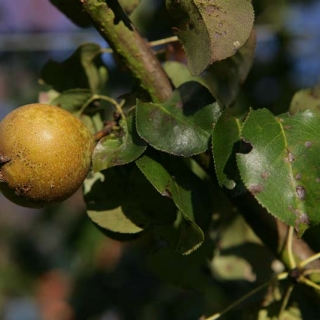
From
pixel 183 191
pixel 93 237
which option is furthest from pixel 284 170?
pixel 93 237

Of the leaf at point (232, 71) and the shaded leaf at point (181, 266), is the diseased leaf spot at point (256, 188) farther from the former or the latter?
the shaded leaf at point (181, 266)

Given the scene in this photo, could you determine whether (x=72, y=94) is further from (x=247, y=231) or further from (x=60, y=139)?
(x=247, y=231)

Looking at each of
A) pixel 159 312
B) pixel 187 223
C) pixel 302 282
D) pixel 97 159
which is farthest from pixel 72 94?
pixel 159 312

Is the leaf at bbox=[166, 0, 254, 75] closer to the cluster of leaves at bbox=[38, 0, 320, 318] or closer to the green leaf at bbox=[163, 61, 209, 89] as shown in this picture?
the cluster of leaves at bbox=[38, 0, 320, 318]

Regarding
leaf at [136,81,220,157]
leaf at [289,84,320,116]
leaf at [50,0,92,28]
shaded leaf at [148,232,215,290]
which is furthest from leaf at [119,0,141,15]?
shaded leaf at [148,232,215,290]

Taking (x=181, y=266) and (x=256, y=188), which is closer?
(x=256, y=188)

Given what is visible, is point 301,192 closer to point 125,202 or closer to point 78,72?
point 125,202

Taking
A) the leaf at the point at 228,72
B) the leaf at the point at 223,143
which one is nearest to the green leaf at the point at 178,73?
the leaf at the point at 228,72
